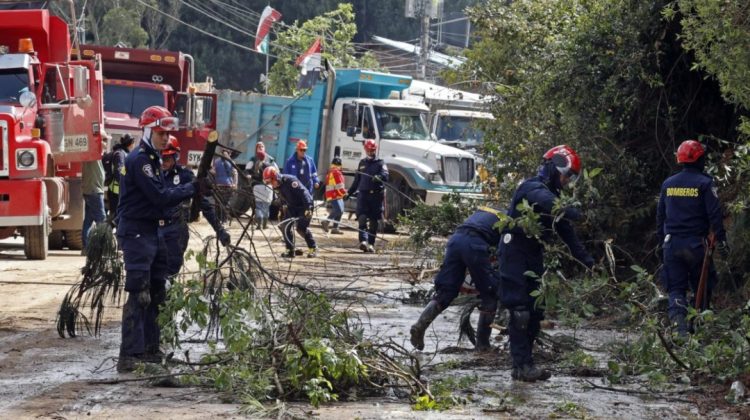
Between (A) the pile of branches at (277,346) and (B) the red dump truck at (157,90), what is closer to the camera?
(A) the pile of branches at (277,346)

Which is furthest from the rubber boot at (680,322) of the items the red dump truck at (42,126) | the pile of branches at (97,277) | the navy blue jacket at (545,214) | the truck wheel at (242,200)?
the red dump truck at (42,126)

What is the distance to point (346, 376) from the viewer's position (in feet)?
26.1

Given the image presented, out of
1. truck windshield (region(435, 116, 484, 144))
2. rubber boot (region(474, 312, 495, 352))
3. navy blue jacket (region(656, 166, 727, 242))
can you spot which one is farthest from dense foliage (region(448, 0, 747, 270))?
truck windshield (region(435, 116, 484, 144))

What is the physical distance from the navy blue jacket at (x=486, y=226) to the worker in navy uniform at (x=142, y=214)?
2.16 metres

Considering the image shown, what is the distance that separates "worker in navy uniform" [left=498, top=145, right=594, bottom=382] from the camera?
8820mm

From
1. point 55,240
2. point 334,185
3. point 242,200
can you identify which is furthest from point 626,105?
point 55,240

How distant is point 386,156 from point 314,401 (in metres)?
18.3

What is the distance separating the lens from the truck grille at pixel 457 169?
25359 millimetres

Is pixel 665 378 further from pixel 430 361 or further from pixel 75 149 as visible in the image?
pixel 75 149

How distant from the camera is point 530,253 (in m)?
8.97

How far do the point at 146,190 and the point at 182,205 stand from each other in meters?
0.79

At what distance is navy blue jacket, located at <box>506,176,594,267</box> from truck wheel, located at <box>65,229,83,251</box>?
38.4 feet

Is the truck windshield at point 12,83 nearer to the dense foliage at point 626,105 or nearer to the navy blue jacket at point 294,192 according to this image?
the navy blue jacket at point 294,192

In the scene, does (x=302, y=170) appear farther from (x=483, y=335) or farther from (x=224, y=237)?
(x=224, y=237)
